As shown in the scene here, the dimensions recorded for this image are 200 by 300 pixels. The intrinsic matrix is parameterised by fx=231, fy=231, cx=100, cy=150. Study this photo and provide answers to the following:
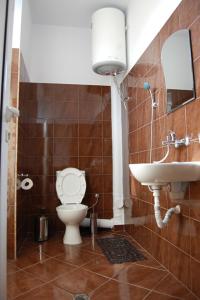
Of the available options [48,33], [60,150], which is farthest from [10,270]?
[48,33]

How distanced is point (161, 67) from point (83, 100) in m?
1.43

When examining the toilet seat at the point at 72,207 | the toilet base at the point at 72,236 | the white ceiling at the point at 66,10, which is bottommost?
the toilet base at the point at 72,236

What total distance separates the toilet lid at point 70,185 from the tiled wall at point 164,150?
0.65 metres

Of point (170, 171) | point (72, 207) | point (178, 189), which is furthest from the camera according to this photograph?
point (72, 207)

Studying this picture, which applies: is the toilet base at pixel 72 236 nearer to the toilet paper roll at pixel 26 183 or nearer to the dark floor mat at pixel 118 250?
the dark floor mat at pixel 118 250

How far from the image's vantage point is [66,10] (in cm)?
301

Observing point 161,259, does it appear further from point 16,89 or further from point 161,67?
point 16,89

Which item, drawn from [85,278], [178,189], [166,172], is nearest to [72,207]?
[85,278]

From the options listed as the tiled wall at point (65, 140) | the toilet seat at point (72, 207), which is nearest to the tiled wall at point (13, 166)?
the toilet seat at point (72, 207)

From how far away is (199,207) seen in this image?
1.50m

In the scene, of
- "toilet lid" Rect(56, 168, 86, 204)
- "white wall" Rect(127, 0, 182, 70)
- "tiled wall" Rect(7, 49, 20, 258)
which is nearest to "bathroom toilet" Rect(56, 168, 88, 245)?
"toilet lid" Rect(56, 168, 86, 204)

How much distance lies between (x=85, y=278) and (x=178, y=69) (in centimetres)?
174

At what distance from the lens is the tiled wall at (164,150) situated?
1541 mm

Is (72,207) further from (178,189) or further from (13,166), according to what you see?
(178,189)
